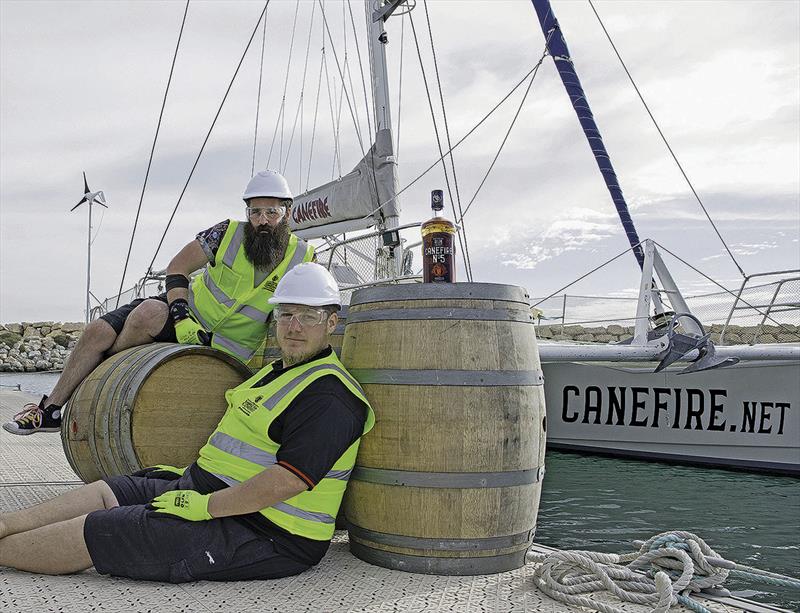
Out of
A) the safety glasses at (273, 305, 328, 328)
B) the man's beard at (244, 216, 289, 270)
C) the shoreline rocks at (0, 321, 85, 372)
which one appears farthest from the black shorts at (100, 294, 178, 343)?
the shoreline rocks at (0, 321, 85, 372)

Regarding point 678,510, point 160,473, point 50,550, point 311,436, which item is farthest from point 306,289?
point 678,510

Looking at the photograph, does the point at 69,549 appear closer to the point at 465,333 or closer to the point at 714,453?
the point at 465,333

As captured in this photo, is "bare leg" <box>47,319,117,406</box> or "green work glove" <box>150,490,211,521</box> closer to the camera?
"green work glove" <box>150,490,211,521</box>

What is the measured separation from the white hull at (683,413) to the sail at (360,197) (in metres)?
3.14

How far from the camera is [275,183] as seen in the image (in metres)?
3.86

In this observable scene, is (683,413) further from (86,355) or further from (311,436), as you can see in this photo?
(311,436)

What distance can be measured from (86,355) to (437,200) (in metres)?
1.82

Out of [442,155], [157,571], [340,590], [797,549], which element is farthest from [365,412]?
[442,155]

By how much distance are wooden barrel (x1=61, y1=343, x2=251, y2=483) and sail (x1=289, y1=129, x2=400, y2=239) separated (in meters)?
7.77

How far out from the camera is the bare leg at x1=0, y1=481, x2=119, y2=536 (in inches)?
111

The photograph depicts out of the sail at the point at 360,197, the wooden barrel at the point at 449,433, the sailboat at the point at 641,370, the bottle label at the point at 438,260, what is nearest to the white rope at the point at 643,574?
the wooden barrel at the point at 449,433

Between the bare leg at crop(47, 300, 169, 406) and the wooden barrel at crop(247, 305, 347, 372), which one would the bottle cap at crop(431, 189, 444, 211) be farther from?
the bare leg at crop(47, 300, 169, 406)

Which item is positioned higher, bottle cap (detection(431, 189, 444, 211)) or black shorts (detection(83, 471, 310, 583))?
bottle cap (detection(431, 189, 444, 211))

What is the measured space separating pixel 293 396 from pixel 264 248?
1.26 m
